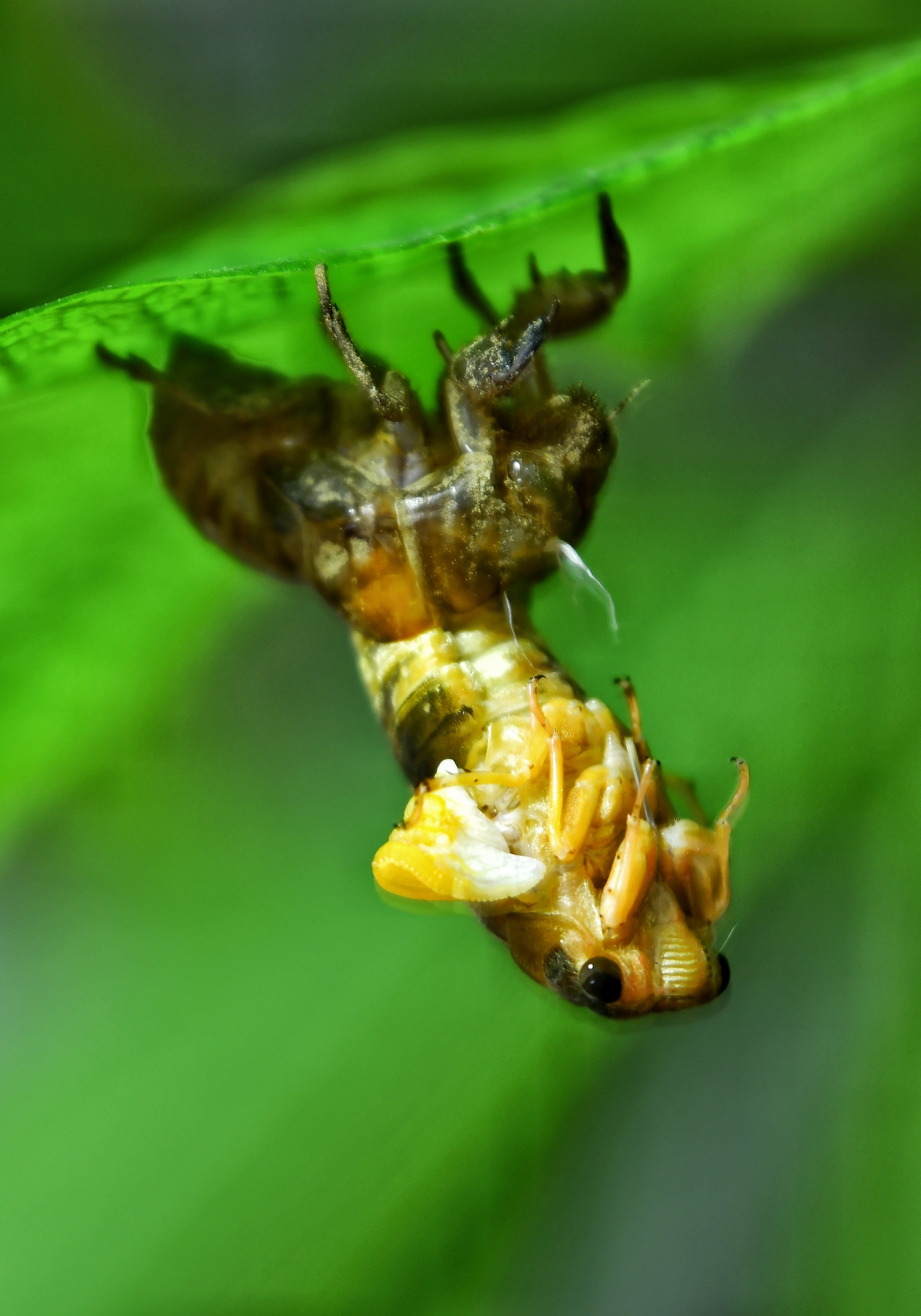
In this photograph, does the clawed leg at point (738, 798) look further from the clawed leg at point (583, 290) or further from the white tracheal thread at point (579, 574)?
the clawed leg at point (583, 290)

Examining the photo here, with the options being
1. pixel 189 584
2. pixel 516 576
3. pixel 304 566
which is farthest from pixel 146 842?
pixel 516 576

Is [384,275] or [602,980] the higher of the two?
[384,275]

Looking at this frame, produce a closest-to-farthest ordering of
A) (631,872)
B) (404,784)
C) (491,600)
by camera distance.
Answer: (631,872)
(491,600)
(404,784)

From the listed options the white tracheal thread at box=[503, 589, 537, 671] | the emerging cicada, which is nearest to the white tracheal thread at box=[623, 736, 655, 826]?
the emerging cicada

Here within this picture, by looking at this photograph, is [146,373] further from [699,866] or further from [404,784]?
[404,784]

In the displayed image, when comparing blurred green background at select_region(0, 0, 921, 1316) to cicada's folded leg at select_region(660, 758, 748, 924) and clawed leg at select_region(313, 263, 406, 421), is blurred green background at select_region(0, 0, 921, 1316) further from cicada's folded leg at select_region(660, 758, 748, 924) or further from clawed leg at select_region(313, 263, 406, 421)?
cicada's folded leg at select_region(660, 758, 748, 924)

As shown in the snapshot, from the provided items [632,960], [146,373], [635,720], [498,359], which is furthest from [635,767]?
[146,373]
